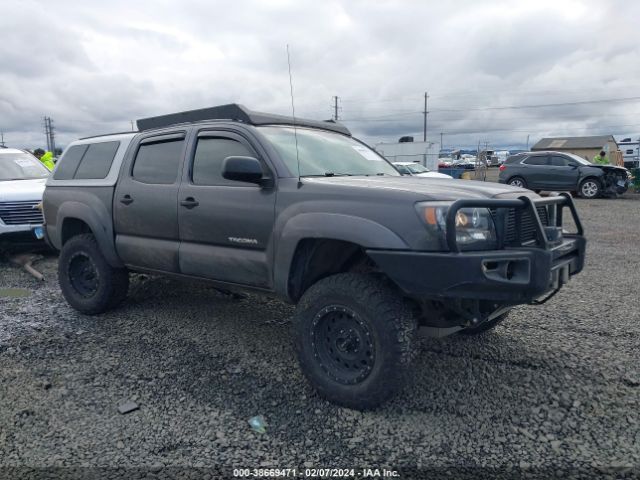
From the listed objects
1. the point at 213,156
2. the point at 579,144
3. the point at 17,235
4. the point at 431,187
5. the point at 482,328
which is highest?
the point at 579,144

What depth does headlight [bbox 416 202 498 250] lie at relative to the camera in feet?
9.05

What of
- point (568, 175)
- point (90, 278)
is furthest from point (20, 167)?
point (568, 175)

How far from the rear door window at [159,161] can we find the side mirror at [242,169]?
998mm

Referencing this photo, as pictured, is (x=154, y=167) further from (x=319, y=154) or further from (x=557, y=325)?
(x=557, y=325)

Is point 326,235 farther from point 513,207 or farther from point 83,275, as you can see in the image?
point 83,275

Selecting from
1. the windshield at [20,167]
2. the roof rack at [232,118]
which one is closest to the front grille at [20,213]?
the windshield at [20,167]

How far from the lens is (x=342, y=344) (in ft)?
10.3

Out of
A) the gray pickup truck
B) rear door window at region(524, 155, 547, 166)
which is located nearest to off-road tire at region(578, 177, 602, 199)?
rear door window at region(524, 155, 547, 166)

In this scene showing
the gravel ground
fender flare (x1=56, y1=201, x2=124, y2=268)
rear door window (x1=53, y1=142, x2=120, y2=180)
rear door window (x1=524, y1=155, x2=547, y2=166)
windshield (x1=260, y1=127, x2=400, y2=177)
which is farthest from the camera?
rear door window (x1=524, y1=155, x2=547, y2=166)

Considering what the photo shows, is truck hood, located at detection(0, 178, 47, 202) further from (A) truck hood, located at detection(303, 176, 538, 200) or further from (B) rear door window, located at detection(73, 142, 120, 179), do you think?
(A) truck hood, located at detection(303, 176, 538, 200)

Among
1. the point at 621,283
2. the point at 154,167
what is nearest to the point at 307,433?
the point at 154,167

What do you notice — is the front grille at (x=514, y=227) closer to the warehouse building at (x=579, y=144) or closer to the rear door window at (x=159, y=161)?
the rear door window at (x=159, y=161)

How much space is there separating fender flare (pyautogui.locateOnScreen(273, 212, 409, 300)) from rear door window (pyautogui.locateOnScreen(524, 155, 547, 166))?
630 inches

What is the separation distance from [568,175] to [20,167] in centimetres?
1590
